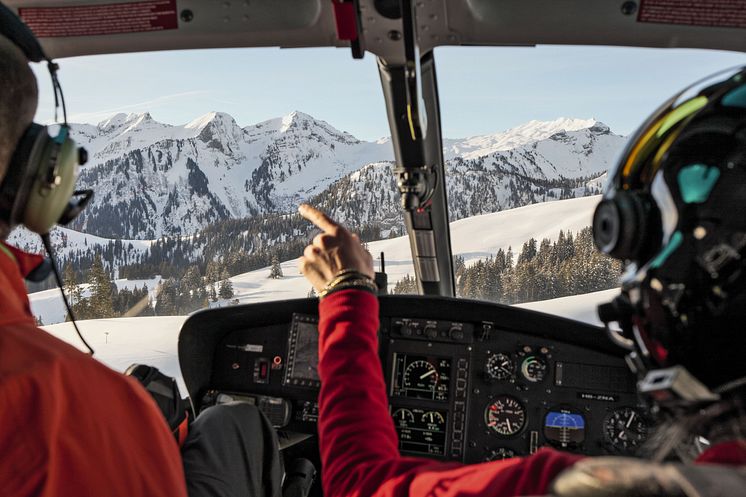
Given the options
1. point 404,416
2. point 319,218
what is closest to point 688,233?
point 319,218

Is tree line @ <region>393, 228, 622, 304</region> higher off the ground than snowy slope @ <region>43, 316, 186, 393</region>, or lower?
higher

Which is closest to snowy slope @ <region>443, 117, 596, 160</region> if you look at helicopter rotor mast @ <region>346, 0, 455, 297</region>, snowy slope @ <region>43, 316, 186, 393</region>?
helicopter rotor mast @ <region>346, 0, 455, 297</region>

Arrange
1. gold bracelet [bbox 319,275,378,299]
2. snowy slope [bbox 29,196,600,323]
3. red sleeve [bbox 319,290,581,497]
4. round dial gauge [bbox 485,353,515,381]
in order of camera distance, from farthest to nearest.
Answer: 1. snowy slope [bbox 29,196,600,323]
2. round dial gauge [bbox 485,353,515,381]
3. gold bracelet [bbox 319,275,378,299]
4. red sleeve [bbox 319,290,581,497]

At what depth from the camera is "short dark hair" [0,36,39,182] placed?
0.94 metres

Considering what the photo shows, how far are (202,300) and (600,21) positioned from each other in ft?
6.50

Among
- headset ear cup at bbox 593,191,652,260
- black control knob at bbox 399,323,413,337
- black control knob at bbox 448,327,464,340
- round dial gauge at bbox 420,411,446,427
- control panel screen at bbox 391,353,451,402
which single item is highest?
headset ear cup at bbox 593,191,652,260

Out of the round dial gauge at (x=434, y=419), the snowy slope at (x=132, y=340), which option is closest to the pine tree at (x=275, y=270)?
the snowy slope at (x=132, y=340)

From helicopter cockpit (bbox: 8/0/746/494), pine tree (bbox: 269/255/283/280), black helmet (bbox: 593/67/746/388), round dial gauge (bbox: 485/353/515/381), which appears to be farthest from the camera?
pine tree (bbox: 269/255/283/280)

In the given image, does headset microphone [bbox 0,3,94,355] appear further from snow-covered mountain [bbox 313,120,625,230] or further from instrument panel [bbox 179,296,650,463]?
snow-covered mountain [bbox 313,120,625,230]

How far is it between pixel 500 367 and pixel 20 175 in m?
2.00

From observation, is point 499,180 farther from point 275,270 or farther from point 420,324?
point 275,270

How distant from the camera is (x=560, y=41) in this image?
1983 millimetres

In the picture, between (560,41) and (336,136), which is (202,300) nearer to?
(336,136)

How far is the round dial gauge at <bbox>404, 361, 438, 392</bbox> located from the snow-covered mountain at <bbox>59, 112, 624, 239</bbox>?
729 millimetres
